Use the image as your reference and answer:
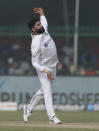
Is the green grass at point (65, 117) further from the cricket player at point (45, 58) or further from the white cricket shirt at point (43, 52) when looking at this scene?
the white cricket shirt at point (43, 52)

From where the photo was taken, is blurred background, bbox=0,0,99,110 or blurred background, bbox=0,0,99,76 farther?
blurred background, bbox=0,0,99,76

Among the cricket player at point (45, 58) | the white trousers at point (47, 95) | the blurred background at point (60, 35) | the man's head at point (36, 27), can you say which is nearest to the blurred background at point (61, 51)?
the blurred background at point (60, 35)

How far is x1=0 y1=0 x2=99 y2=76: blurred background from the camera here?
18.9m

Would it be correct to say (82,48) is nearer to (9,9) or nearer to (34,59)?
(9,9)

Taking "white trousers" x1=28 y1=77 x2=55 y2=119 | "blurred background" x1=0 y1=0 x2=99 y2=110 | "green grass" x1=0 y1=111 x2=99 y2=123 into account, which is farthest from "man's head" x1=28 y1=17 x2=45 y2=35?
"blurred background" x1=0 y1=0 x2=99 y2=110

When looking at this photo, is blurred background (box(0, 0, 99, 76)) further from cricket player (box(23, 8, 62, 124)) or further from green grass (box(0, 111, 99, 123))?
cricket player (box(23, 8, 62, 124))

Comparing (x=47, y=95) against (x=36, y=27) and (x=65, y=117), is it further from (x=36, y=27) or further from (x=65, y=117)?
(x=65, y=117)

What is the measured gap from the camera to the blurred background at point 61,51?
18.2 metres

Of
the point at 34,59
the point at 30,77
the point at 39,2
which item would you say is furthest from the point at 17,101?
the point at 34,59

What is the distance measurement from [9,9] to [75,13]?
85.2 inches

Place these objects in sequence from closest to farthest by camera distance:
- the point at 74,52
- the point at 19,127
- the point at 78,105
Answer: the point at 19,127 < the point at 78,105 < the point at 74,52

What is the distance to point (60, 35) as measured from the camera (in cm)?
1906

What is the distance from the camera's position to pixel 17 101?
59.8 ft

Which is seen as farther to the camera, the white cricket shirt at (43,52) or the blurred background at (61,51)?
the blurred background at (61,51)
